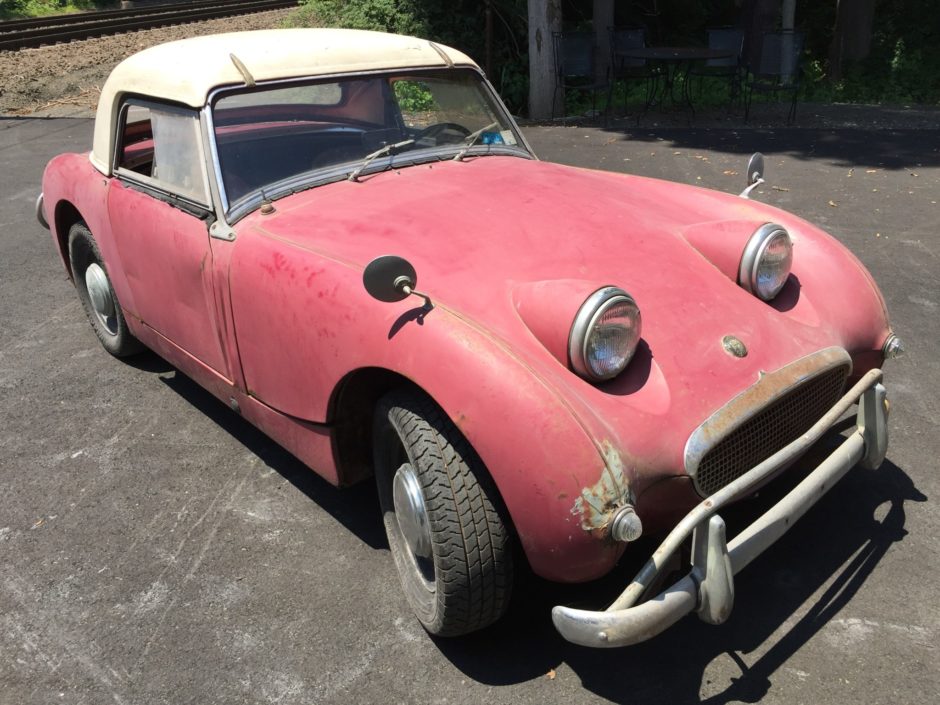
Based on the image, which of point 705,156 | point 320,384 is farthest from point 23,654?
point 705,156

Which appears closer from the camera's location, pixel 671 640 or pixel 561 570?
pixel 561 570

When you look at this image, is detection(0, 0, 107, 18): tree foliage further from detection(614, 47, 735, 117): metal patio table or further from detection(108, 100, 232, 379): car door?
detection(108, 100, 232, 379): car door

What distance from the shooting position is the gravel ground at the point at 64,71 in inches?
497

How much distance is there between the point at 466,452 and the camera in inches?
87.3

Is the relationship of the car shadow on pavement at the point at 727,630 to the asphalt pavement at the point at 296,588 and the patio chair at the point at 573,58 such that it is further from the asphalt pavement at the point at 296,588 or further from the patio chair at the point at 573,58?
the patio chair at the point at 573,58

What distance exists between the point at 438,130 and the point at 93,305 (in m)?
2.16

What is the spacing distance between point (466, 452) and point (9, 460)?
7.87 ft

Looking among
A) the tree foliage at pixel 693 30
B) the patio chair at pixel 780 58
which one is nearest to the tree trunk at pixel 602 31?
the tree foliage at pixel 693 30

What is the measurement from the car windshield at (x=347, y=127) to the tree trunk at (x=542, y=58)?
6.80 m

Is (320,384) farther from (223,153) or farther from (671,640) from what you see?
(671,640)

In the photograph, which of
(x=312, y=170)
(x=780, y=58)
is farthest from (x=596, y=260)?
(x=780, y=58)

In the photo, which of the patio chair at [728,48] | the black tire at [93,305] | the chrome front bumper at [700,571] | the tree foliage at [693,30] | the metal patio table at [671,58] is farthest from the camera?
the tree foliage at [693,30]

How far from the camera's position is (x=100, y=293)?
418cm

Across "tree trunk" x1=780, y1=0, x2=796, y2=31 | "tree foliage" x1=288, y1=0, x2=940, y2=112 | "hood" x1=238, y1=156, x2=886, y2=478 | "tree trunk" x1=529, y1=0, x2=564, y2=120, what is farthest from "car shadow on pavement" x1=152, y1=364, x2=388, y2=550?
"tree trunk" x1=780, y1=0, x2=796, y2=31
